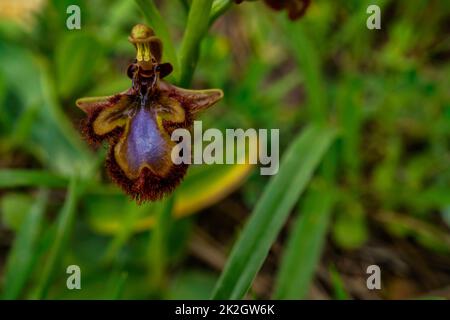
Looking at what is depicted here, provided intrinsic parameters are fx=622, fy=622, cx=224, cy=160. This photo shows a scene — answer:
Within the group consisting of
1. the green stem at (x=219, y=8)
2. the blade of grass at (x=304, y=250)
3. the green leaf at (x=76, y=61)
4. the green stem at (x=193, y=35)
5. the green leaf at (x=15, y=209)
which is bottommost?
the blade of grass at (x=304, y=250)

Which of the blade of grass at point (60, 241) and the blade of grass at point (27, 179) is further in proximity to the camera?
the blade of grass at point (27, 179)

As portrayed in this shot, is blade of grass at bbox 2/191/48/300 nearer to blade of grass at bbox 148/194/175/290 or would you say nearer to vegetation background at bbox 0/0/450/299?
vegetation background at bbox 0/0/450/299

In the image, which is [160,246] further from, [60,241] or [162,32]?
[162,32]

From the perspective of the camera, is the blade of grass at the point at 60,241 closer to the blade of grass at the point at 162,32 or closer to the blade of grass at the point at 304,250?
the blade of grass at the point at 162,32

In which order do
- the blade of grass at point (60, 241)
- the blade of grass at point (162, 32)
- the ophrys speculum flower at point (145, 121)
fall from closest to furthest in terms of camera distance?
the ophrys speculum flower at point (145, 121) < the blade of grass at point (162, 32) < the blade of grass at point (60, 241)

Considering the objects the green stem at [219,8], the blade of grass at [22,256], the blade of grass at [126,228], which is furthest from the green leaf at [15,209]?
the green stem at [219,8]

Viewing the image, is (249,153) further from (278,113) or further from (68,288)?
(68,288)
